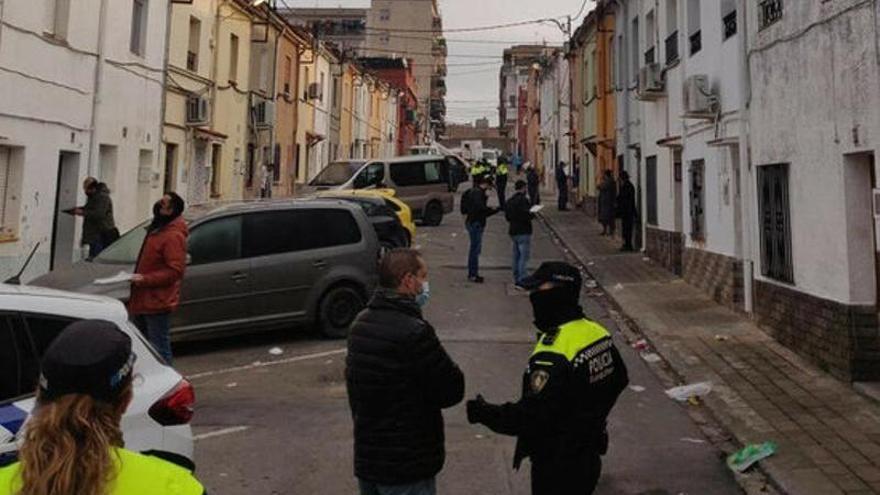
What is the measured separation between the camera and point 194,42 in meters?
18.4

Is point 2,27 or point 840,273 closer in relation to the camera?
point 840,273

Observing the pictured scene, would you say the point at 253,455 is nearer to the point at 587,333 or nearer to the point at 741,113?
the point at 587,333

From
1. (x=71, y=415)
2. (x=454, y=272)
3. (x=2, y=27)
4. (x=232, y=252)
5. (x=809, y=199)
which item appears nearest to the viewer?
(x=71, y=415)

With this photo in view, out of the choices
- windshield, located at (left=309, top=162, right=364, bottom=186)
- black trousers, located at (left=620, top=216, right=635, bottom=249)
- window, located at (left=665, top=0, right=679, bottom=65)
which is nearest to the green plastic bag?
window, located at (left=665, top=0, right=679, bottom=65)

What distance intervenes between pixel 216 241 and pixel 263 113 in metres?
15.0

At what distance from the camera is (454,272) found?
15.2 metres

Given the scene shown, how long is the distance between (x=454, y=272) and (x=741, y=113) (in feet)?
22.6

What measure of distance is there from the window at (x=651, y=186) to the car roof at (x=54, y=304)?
1377 cm

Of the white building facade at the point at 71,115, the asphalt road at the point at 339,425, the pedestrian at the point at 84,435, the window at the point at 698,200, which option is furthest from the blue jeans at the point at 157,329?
the window at the point at 698,200

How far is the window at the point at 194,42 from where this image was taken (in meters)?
18.3

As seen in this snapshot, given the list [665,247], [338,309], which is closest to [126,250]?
[338,309]

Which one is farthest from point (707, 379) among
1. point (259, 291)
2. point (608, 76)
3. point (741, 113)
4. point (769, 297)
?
point (608, 76)

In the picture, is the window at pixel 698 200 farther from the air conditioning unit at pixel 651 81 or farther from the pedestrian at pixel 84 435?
the pedestrian at pixel 84 435

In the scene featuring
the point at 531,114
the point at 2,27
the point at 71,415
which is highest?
the point at 2,27
